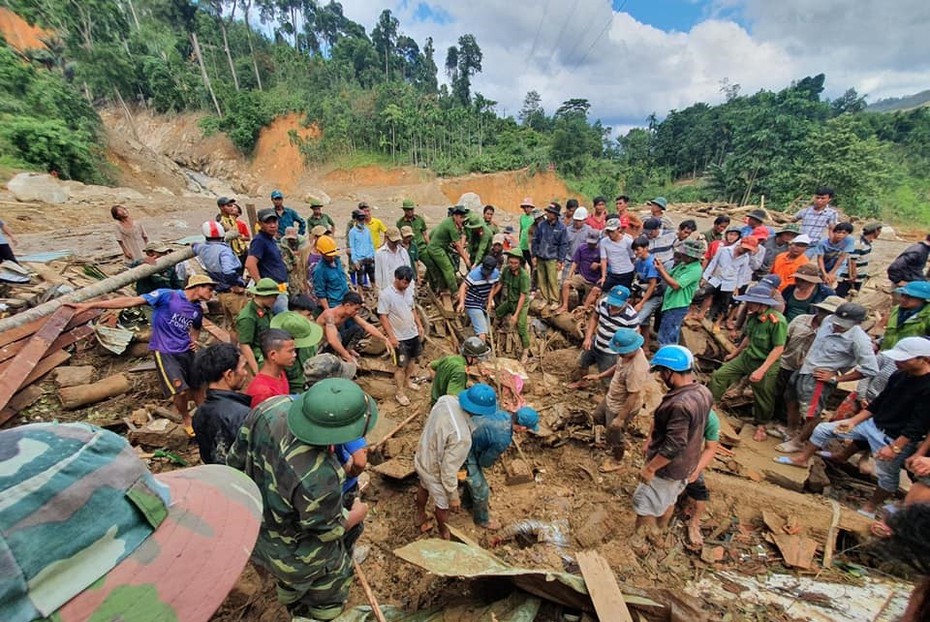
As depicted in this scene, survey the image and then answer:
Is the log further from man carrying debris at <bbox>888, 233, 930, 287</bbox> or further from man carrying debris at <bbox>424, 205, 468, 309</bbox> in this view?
man carrying debris at <bbox>888, 233, 930, 287</bbox>

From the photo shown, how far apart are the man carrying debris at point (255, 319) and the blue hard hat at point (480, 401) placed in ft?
7.69

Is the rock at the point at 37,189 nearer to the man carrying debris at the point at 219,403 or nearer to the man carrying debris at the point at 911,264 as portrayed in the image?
the man carrying debris at the point at 219,403

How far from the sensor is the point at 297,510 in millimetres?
2322

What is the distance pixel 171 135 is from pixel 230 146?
6.54 metres

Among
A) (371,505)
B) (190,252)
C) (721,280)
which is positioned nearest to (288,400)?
(371,505)

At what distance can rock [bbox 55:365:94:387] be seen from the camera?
5.05m

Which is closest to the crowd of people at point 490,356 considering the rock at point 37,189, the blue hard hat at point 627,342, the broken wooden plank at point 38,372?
the blue hard hat at point 627,342

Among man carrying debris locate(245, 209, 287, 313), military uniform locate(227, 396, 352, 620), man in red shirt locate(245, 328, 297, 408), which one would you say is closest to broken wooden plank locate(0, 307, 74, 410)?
man carrying debris locate(245, 209, 287, 313)

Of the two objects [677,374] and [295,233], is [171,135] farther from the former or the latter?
[677,374]

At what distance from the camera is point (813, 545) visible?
3.54 metres

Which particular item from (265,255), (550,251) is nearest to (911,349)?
(550,251)

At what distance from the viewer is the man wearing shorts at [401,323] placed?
5.30m

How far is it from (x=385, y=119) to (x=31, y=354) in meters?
34.5

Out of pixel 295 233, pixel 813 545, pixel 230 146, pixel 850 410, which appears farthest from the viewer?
pixel 230 146
